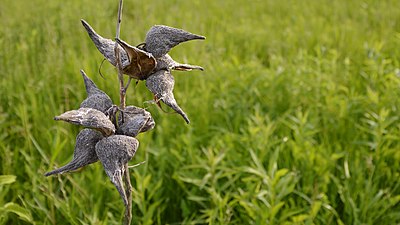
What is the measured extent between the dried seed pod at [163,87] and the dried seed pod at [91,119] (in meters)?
0.10

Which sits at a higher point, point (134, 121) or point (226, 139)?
point (134, 121)

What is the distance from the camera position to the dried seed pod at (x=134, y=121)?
0.91 m

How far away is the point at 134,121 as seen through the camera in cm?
92

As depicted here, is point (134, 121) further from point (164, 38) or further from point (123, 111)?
point (164, 38)

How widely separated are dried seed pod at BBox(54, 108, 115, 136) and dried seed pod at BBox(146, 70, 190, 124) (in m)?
0.10

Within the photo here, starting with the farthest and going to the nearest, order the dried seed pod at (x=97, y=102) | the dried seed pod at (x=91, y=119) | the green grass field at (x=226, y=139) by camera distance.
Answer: the green grass field at (x=226, y=139) → the dried seed pod at (x=97, y=102) → the dried seed pod at (x=91, y=119)

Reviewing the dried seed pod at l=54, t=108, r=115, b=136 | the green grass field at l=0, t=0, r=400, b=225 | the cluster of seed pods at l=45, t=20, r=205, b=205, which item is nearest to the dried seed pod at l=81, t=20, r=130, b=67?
the cluster of seed pods at l=45, t=20, r=205, b=205

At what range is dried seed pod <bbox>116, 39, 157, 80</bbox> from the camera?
0.89 m

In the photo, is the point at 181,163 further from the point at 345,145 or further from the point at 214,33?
the point at 214,33

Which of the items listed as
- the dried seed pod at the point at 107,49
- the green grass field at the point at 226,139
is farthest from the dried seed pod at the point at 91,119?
the green grass field at the point at 226,139

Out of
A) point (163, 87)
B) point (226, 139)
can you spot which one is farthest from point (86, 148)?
point (226, 139)

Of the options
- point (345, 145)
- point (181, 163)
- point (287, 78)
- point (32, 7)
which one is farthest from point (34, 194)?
point (32, 7)

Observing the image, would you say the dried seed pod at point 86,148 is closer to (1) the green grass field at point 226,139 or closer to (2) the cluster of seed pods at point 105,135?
(2) the cluster of seed pods at point 105,135

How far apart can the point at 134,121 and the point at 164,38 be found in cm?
16
